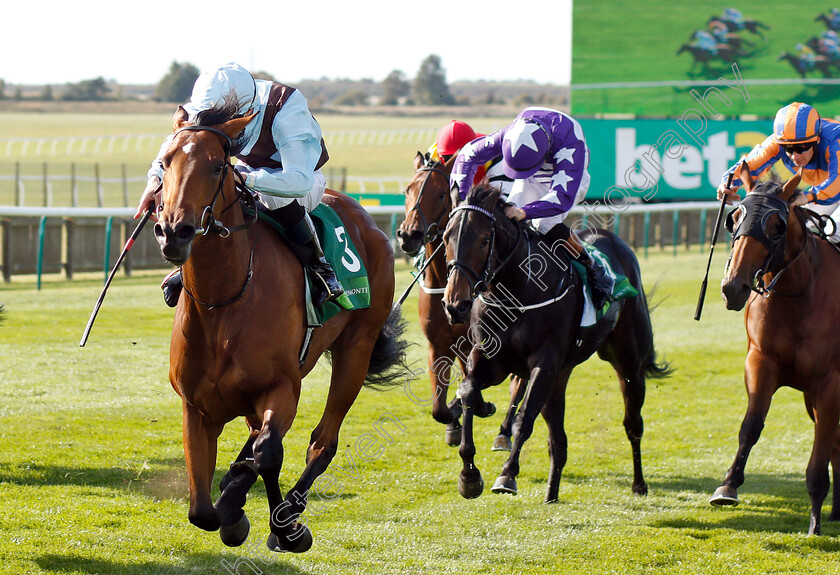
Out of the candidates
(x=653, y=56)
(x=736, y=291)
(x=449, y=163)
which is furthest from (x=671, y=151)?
(x=736, y=291)

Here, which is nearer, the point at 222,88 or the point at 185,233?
the point at 185,233

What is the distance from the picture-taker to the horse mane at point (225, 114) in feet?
10.1

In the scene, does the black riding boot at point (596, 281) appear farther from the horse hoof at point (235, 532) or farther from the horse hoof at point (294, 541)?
the horse hoof at point (235, 532)

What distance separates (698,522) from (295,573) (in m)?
1.99

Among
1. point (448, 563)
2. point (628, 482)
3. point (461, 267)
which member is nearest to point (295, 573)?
point (448, 563)

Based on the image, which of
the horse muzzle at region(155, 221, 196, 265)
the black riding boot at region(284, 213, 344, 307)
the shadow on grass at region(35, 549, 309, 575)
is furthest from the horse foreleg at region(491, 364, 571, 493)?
the horse muzzle at region(155, 221, 196, 265)

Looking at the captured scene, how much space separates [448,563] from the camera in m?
3.94

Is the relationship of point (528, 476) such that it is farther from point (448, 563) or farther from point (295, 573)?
point (295, 573)

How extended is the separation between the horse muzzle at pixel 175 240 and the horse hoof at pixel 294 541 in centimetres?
117

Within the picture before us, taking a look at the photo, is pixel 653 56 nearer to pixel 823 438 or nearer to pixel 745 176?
pixel 745 176

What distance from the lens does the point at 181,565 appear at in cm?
371

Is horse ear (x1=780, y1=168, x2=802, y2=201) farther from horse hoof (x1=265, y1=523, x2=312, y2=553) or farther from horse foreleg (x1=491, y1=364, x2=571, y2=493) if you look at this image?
horse hoof (x1=265, y1=523, x2=312, y2=553)

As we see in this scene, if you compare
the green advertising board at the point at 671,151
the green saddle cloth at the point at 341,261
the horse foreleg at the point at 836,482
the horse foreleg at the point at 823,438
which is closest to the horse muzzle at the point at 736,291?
the horse foreleg at the point at 823,438

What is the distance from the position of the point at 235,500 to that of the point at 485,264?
4.96 feet
